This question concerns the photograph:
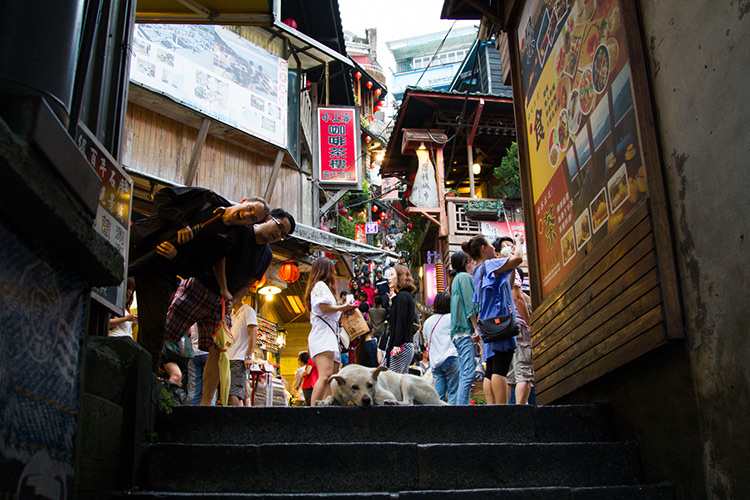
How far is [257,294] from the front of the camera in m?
16.0

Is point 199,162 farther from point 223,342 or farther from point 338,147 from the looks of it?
point 223,342

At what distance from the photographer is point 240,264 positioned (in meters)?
5.88

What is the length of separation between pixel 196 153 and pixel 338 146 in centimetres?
494

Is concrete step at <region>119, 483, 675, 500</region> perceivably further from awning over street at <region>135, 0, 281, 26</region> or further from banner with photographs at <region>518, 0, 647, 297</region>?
awning over street at <region>135, 0, 281, 26</region>

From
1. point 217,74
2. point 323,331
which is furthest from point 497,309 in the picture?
point 217,74

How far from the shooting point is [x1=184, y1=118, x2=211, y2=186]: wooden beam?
1297 centimetres

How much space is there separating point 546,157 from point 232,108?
30.9 feet

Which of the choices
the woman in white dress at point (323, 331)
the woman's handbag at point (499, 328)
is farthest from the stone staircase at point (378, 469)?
the woman in white dress at point (323, 331)

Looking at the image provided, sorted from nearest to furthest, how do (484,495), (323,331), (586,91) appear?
(484,495), (586,91), (323,331)

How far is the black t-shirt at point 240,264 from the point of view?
19.1 feet

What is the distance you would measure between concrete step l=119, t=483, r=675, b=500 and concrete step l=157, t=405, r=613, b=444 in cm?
81

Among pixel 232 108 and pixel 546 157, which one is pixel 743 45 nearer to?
pixel 546 157

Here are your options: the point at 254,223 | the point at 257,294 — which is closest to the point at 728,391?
→ the point at 254,223

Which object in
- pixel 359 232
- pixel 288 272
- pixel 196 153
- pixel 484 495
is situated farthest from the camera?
pixel 359 232
